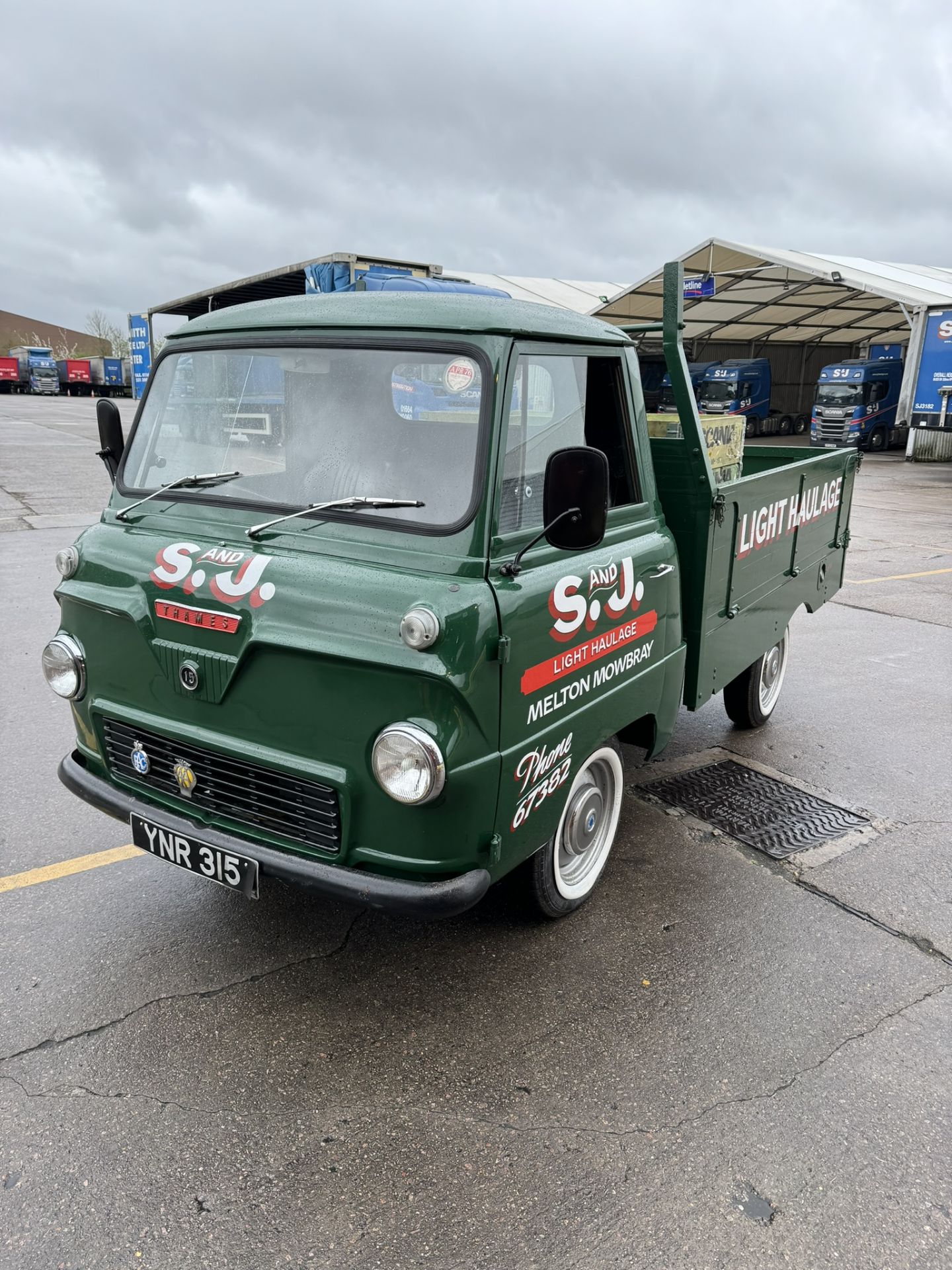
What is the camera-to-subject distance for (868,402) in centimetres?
2928

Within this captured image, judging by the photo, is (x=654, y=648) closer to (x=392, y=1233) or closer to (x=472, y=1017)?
(x=472, y=1017)

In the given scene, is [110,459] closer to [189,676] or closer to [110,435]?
[110,435]

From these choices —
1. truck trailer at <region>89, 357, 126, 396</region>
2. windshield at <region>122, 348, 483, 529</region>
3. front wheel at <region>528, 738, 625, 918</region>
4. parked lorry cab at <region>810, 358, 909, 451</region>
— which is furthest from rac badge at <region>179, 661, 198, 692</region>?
truck trailer at <region>89, 357, 126, 396</region>

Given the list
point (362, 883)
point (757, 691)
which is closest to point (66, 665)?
point (362, 883)

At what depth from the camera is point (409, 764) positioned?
8.39 feet

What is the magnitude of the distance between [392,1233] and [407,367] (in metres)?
2.48

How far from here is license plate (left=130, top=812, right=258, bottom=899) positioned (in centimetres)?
279

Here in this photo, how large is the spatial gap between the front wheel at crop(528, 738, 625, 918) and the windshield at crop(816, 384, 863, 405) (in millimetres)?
28762

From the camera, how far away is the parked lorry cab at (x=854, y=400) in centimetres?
2891

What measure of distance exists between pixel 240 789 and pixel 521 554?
1.17 metres

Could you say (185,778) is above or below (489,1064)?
above

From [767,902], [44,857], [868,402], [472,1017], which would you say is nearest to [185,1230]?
[472,1017]

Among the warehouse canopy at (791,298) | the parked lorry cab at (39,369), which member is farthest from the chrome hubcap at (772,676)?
the parked lorry cab at (39,369)

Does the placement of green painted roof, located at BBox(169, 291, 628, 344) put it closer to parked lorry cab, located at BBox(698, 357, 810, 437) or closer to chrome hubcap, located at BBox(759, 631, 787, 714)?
chrome hubcap, located at BBox(759, 631, 787, 714)
